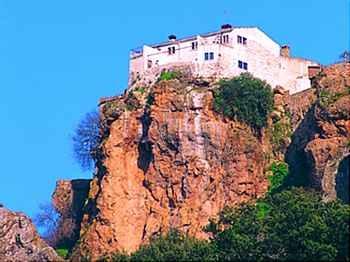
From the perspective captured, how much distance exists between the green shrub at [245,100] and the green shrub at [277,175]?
2.73m

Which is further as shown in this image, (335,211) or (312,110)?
(312,110)

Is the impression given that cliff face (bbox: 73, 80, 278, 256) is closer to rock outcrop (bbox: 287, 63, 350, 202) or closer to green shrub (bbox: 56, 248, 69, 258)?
green shrub (bbox: 56, 248, 69, 258)

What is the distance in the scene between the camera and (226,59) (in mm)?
91250

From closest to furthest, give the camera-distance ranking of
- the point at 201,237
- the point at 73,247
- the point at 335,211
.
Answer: the point at 335,211, the point at 201,237, the point at 73,247

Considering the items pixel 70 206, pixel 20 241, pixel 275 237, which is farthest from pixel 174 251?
pixel 70 206

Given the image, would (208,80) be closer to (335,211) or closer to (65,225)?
(65,225)

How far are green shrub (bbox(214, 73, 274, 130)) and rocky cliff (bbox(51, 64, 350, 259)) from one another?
51cm

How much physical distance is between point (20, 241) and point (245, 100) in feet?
51.3

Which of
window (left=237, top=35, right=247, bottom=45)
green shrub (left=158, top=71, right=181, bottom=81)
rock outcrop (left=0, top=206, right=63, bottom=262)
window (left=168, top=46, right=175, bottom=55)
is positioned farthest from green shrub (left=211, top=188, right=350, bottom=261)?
window (left=168, top=46, right=175, bottom=55)

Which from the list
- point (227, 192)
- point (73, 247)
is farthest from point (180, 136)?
point (73, 247)

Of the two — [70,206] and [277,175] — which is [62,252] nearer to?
[70,206]

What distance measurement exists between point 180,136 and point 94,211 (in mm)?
6983

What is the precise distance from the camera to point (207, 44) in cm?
9138

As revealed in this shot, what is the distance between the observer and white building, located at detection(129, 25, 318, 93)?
91125 millimetres
